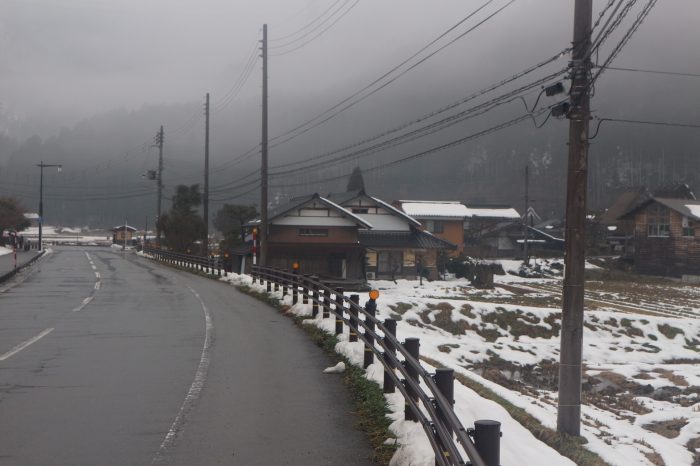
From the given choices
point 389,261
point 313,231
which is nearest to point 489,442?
point 313,231

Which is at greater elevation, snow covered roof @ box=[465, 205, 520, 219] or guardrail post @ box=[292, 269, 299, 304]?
snow covered roof @ box=[465, 205, 520, 219]

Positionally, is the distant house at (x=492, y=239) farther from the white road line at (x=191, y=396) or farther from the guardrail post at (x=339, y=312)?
the white road line at (x=191, y=396)

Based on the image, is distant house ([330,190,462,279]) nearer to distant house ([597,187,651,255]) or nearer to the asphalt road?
distant house ([597,187,651,255])

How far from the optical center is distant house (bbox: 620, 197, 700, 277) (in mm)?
54688

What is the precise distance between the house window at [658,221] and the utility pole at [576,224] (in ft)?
172

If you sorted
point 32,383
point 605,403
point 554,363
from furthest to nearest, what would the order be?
point 554,363
point 605,403
point 32,383

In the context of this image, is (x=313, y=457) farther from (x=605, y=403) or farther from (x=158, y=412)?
(x=605, y=403)

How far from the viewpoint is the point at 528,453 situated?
657cm

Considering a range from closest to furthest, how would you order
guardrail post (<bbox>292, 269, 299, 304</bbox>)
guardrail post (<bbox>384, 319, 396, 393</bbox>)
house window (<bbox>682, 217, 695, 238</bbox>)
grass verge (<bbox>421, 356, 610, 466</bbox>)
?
1. guardrail post (<bbox>384, 319, 396, 393</bbox>)
2. grass verge (<bbox>421, 356, 610, 466</bbox>)
3. guardrail post (<bbox>292, 269, 299, 304</bbox>)
4. house window (<bbox>682, 217, 695, 238</bbox>)

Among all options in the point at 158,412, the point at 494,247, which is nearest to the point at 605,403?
the point at 158,412

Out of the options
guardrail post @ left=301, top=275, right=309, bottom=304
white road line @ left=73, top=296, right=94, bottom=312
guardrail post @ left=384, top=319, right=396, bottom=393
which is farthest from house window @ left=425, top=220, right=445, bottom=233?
guardrail post @ left=384, top=319, right=396, bottom=393

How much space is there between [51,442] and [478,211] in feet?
288

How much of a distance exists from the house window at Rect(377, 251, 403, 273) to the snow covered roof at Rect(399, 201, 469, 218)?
15.4 meters

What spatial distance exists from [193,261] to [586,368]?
31534mm
